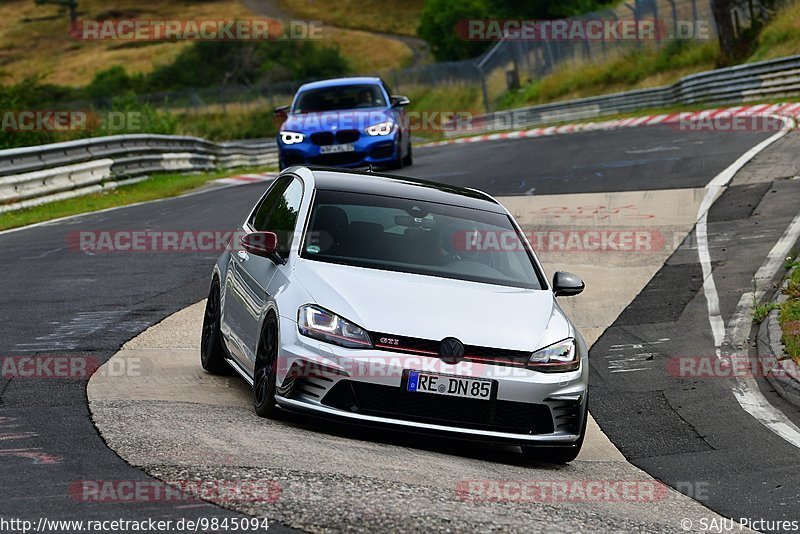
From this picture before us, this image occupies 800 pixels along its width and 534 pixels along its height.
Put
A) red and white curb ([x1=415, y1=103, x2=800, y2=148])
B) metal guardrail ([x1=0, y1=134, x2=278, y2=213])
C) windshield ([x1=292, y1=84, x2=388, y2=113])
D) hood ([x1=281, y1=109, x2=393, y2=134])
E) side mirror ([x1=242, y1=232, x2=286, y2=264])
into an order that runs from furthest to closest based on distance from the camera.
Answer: red and white curb ([x1=415, y1=103, x2=800, y2=148]) < windshield ([x1=292, y1=84, x2=388, y2=113]) < hood ([x1=281, y1=109, x2=393, y2=134]) < metal guardrail ([x1=0, y1=134, x2=278, y2=213]) < side mirror ([x1=242, y1=232, x2=286, y2=264])

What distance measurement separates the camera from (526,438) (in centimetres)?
790

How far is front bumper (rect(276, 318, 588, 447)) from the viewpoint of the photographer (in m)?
7.61

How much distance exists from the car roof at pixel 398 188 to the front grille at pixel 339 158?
44.1ft

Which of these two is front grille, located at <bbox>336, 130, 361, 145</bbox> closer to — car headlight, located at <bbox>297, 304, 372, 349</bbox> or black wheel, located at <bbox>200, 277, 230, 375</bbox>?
black wheel, located at <bbox>200, 277, 230, 375</bbox>

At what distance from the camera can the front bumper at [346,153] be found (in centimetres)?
2338

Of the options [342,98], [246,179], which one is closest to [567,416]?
[342,98]

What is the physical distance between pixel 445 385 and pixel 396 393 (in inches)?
10.8
